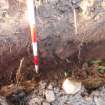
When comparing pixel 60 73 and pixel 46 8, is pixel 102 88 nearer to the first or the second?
pixel 60 73

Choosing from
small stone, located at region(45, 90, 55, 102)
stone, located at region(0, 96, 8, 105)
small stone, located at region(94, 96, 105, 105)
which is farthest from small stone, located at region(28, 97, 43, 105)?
small stone, located at region(94, 96, 105, 105)

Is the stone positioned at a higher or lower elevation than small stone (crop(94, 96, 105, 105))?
higher

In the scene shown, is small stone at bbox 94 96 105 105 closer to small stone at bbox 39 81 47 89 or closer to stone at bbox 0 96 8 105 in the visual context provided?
small stone at bbox 39 81 47 89

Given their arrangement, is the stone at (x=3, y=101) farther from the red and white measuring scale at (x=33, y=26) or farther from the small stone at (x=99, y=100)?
the small stone at (x=99, y=100)

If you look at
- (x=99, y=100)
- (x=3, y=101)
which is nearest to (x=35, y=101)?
(x=3, y=101)

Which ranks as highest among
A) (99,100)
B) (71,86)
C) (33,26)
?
(33,26)

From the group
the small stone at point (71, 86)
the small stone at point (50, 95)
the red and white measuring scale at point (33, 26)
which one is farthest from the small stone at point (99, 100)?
the red and white measuring scale at point (33, 26)

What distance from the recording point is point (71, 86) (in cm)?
242

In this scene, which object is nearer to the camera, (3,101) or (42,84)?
(3,101)

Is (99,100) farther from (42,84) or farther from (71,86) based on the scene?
(42,84)

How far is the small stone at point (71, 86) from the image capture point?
2424 millimetres

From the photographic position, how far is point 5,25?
7.97 ft

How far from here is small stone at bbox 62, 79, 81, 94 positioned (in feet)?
7.95

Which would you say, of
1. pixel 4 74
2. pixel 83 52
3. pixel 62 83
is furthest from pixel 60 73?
pixel 4 74
